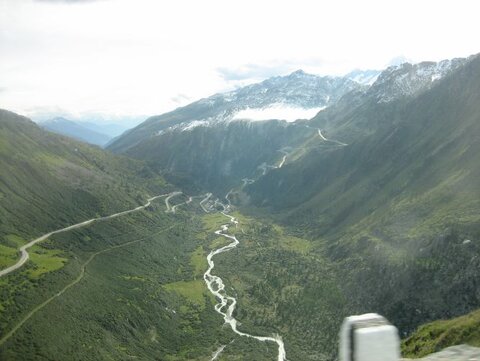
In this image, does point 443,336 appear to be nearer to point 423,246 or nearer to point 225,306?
point 423,246

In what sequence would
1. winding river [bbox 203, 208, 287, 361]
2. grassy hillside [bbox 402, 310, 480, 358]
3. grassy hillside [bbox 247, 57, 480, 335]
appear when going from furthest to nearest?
winding river [bbox 203, 208, 287, 361]
grassy hillside [bbox 247, 57, 480, 335]
grassy hillside [bbox 402, 310, 480, 358]

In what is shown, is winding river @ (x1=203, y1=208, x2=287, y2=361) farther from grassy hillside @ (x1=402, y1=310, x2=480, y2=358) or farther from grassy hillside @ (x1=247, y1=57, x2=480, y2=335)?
grassy hillside @ (x1=402, y1=310, x2=480, y2=358)

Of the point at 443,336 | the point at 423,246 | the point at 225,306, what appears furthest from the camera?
the point at 225,306

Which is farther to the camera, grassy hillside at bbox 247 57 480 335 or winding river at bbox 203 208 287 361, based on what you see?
winding river at bbox 203 208 287 361

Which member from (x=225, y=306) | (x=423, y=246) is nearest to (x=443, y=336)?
(x=423, y=246)

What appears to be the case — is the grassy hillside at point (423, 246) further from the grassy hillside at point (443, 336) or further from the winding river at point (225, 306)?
the grassy hillside at point (443, 336)

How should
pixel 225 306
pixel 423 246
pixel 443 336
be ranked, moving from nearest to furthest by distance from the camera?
pixel 443 336 < pixel 423 246 < pixel 225 306

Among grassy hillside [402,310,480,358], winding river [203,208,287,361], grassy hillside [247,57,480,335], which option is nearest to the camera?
grassy hillside [402,310,480,358]

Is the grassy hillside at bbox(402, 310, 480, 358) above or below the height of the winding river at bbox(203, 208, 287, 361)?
above

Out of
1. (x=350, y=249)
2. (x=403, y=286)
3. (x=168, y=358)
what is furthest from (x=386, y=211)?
(x=168, y=358)

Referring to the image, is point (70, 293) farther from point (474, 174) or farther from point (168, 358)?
point (474, 174)

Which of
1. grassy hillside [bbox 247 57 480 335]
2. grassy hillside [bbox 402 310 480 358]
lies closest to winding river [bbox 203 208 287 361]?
grassy hillside [bbox 247 57 480 335]

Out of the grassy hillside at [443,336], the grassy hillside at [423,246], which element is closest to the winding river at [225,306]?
the grassy hillside at [423,246]
